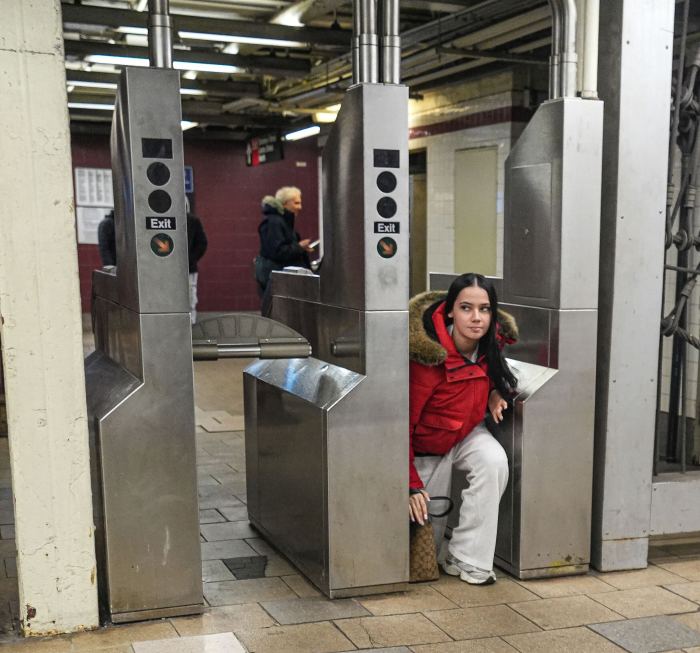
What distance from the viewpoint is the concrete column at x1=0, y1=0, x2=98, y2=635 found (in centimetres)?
258

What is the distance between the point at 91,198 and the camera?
40.7 ft

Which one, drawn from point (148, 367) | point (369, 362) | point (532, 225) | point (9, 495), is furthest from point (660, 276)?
point (9, 495)

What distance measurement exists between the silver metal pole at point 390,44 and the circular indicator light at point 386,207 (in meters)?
0.40

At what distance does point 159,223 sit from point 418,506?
134 centimetres

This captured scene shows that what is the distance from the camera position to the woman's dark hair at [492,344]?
10.7ft

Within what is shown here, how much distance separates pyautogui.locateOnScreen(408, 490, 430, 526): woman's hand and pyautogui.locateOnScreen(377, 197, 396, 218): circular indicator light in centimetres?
100

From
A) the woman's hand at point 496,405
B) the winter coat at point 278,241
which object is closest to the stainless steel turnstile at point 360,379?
the woman's hand at point 496,405

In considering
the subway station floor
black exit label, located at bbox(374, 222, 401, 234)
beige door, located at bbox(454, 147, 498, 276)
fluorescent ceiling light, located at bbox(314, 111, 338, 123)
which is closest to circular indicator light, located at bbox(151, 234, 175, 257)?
black exit label, located at bbox(374, 222, 401, 234)

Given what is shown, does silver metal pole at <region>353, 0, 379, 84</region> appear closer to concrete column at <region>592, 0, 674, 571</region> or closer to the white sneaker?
concrete column at <region>592, 0, 674, 571</region>

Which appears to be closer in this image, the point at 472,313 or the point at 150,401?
the point at 150,401

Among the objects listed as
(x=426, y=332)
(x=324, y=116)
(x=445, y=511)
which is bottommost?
(x=445, y=511)

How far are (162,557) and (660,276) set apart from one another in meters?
2.05

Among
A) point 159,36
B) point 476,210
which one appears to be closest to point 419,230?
point 476,210

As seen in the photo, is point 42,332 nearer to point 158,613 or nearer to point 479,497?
point 158,613
